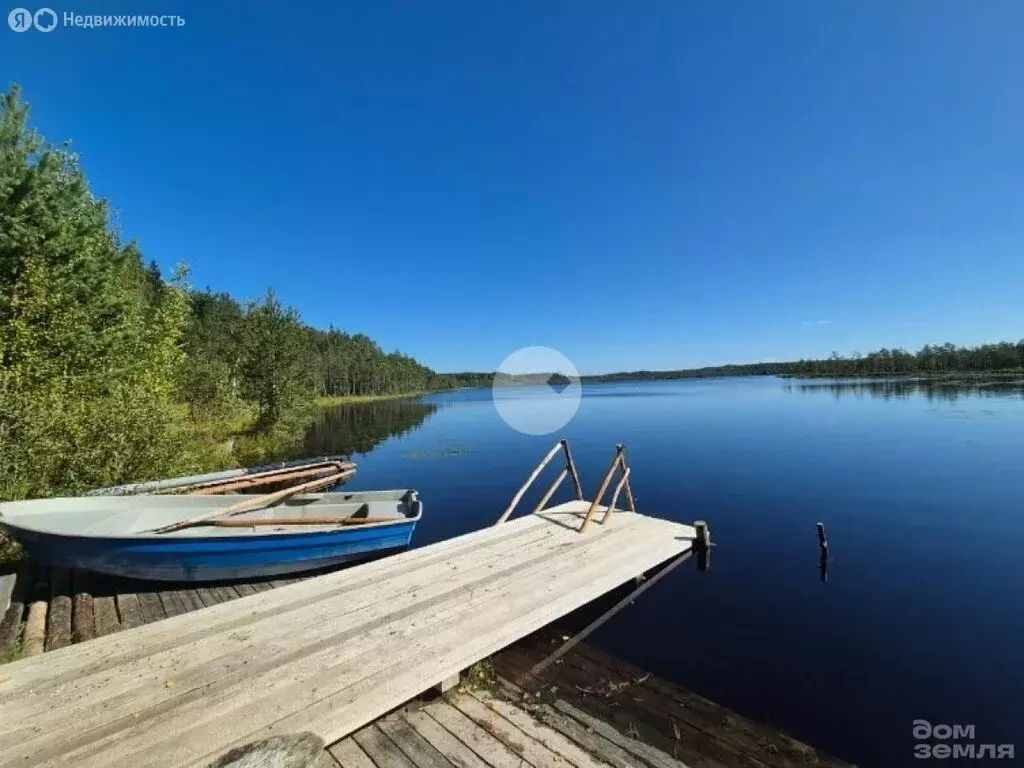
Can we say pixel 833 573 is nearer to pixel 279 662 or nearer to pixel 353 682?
pixel 353 682

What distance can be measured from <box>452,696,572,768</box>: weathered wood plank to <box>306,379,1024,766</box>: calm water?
387 cm

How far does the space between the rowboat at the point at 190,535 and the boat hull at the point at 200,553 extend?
1 cm

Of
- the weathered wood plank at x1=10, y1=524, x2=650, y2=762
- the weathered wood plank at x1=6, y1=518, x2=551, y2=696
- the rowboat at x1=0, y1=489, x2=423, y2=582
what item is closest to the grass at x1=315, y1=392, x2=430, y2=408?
the rowboat at x1=0, y1=489, x2=423, y2=582

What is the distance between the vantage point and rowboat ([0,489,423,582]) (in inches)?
326

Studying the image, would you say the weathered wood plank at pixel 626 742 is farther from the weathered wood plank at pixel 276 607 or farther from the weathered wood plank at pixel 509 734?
the weathered wood plank at pixel 276 607

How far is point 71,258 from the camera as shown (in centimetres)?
1855

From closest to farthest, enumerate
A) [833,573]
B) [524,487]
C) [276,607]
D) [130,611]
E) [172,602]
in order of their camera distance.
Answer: [276,607] < [130,611] < [172,602] < [833,573] < [524,487]

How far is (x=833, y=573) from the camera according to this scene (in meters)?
12.0

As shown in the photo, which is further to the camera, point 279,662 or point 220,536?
point 220,536

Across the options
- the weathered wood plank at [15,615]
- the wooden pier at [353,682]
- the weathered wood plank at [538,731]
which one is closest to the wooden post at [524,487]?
the wooden pier at [353,682]

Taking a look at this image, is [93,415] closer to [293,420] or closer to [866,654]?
[866,654]

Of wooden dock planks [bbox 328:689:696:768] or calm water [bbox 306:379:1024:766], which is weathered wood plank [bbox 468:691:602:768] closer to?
wooden dock planks [bbox 328:689:696:768]

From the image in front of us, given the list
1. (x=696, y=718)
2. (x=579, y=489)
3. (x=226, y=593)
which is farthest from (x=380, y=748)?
(x=579, y=489)

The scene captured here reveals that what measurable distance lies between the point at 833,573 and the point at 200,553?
47.2 ft
